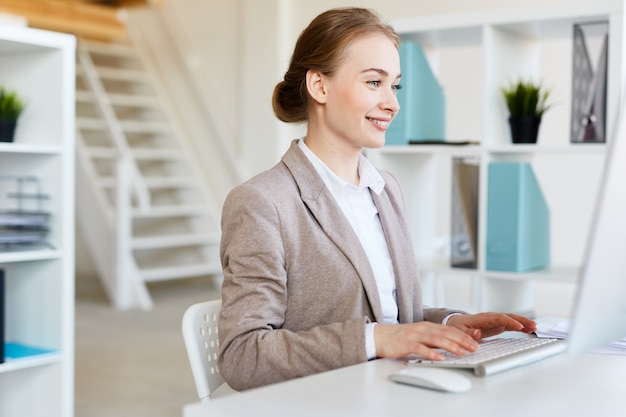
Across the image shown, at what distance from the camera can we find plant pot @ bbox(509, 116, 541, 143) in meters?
3.10

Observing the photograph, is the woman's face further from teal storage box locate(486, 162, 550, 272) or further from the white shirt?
teal storage box locate(486, 162, 550, 272)

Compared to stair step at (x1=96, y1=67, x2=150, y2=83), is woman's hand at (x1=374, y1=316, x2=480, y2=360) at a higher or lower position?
lower

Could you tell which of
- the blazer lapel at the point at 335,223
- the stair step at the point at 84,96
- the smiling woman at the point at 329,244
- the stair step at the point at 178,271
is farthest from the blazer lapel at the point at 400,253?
the stair step at the point at 84,96

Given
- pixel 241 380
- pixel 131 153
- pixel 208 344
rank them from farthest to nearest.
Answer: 1. pixel 131 153
2. pixel 208 344
3. pixel 241 380

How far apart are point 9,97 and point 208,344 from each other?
4.85 ft

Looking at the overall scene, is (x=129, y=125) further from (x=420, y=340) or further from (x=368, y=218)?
(x=420, y=340)

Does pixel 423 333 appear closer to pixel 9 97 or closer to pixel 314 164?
pixel 314 164

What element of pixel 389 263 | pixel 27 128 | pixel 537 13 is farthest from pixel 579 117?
pixel 27 128

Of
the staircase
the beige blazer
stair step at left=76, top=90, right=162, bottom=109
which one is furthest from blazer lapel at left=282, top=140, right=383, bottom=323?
stair step at left=76, top=90, right=162, bottom=109

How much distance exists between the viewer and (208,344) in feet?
5.25

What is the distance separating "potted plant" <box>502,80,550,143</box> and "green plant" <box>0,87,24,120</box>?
1687 mm

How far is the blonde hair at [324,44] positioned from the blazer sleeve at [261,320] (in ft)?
1.00

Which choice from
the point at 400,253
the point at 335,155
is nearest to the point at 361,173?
the point at 335,155

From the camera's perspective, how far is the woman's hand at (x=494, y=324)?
1.49m
